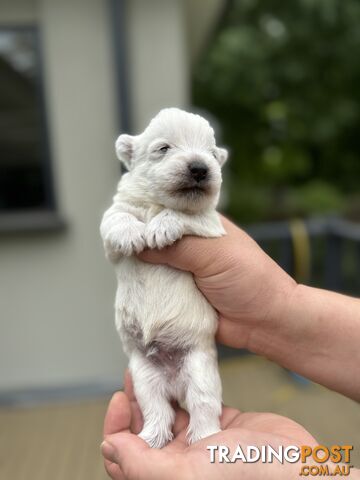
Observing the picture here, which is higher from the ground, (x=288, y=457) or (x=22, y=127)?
(x=22, y=127)

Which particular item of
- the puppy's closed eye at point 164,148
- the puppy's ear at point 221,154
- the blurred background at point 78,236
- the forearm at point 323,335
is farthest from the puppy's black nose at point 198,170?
the blurred background at point 78,236

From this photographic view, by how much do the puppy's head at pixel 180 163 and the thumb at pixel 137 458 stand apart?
995mm

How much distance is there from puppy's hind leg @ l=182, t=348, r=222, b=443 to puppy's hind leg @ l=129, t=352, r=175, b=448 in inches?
4.0

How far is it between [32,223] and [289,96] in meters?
10.3

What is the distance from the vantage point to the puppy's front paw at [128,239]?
1864 millimetres

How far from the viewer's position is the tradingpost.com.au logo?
184 cm

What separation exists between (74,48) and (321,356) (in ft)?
12.6

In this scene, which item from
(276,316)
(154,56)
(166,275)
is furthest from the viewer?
(154,56)

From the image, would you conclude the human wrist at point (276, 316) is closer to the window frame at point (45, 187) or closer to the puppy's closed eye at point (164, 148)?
the puppy's closed eye at point (164, 148)

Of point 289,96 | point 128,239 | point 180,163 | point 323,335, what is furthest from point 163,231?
point 289,96

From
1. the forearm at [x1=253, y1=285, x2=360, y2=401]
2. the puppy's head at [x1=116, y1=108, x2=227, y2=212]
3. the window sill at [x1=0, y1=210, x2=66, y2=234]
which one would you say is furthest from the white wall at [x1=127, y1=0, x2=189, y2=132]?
the forearm at [x1=253, y1=285, x2=360, y2=401]

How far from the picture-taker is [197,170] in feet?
5.98

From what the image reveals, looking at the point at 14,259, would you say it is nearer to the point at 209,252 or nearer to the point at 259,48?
the point at 209,252

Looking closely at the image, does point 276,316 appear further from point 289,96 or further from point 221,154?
point 289,96
